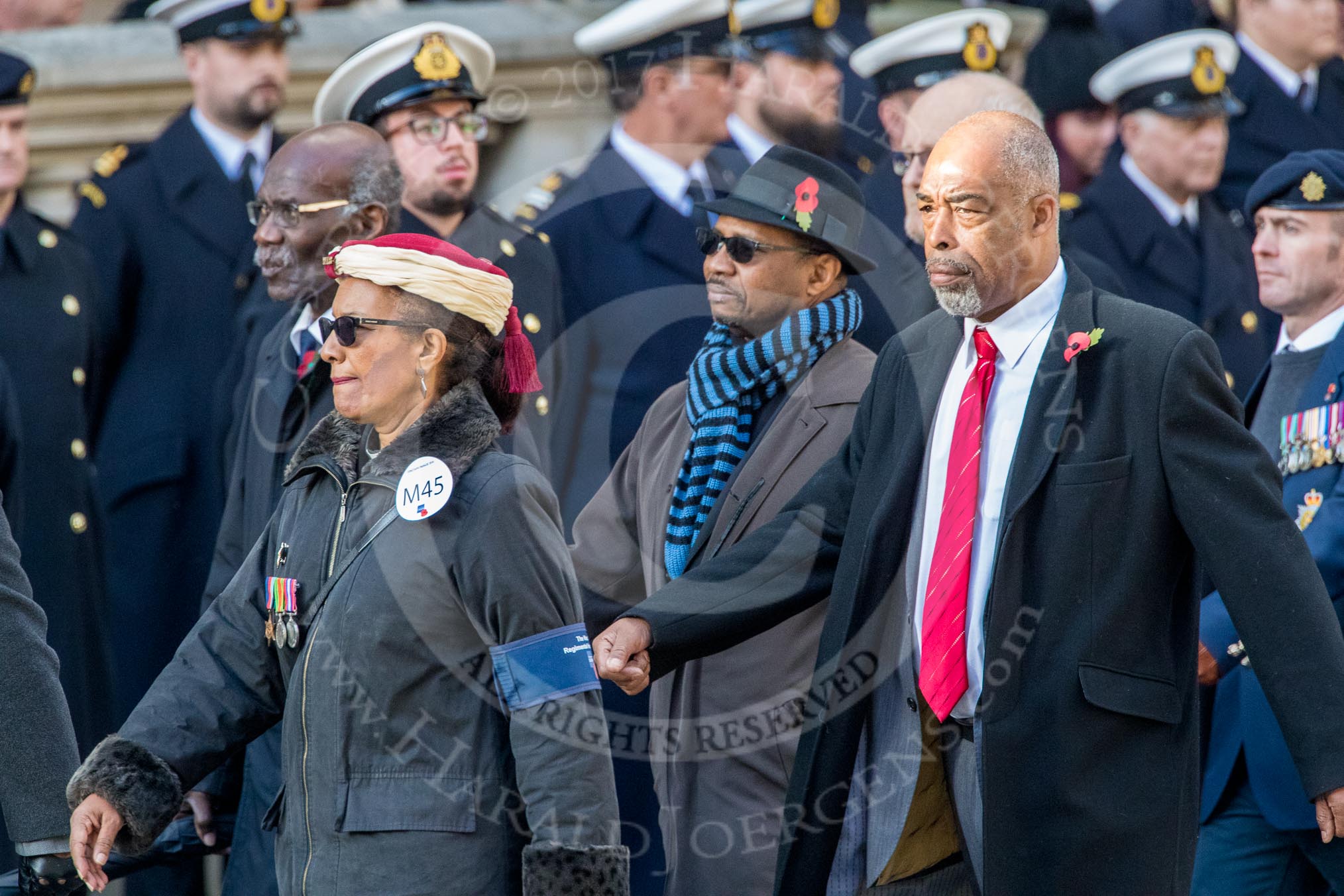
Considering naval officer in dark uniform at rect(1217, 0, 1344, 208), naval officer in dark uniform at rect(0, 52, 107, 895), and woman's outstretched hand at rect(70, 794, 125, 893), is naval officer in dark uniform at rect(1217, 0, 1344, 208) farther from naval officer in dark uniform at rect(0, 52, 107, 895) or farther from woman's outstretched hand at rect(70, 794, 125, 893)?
woman's outstretched hand at rect(70, 794, 125, 893)

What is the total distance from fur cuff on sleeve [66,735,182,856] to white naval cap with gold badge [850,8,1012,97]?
157 inches

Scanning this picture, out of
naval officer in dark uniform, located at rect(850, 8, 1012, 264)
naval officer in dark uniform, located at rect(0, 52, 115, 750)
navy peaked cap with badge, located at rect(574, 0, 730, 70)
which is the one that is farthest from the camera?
naval officer in dark uniform, located at rect(850, 8, 1012, 264)

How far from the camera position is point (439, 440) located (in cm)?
418

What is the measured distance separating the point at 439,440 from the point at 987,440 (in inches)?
44.7

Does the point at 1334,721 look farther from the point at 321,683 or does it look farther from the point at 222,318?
the point at 222,318

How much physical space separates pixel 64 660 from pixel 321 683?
2465 millimetres

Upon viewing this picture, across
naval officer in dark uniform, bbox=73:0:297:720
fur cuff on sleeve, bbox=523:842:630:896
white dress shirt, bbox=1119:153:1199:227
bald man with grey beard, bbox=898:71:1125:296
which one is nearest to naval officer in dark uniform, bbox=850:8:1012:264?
bald man with grey beard, bbox=898:71:1125:296

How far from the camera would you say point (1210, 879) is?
17.7 feet

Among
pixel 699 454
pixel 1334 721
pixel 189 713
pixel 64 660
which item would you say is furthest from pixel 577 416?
pixel 1334 721

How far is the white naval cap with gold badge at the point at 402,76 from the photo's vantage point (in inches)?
254

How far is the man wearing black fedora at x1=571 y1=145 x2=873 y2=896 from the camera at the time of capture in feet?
15.9

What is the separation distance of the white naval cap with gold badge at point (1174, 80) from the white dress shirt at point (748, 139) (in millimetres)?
1374

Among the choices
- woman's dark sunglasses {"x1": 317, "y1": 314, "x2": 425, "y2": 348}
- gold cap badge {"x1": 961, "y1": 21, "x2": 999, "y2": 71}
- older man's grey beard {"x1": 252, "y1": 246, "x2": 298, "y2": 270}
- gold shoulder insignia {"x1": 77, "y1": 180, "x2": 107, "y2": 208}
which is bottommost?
woman's dark sunglasses {"x1": 317, "y1": 314, "x2": 425, "y2": 348}

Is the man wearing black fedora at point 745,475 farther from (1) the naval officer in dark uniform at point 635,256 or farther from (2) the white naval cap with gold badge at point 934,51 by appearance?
(2) the white naval cap with gold badge at point 934,51
